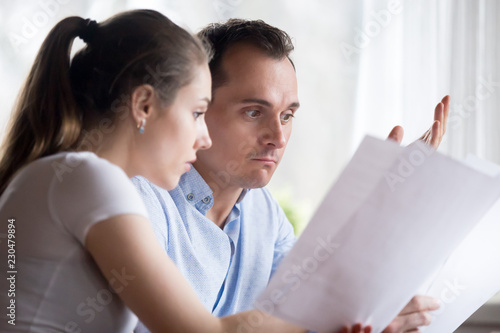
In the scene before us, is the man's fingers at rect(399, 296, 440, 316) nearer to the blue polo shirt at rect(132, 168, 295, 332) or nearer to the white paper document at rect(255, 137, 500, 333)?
the white paper document at rect(255, 137, 500, 333)

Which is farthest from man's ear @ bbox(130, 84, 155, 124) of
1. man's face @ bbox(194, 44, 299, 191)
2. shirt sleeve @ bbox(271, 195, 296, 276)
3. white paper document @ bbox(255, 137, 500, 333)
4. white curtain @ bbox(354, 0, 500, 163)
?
white curtain @ bbox(354, 0, 500, 163)

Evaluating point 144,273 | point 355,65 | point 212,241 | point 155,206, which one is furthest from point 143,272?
point 355,65

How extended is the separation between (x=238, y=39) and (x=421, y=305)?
739 mm

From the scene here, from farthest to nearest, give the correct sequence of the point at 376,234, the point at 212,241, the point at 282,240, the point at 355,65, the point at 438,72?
the point at 355,65, the point at 438,72, the point at 282,240, the point at 212,241, the point at 376,234

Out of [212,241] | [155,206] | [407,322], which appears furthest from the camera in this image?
[212,241]

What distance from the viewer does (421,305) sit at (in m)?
0.98

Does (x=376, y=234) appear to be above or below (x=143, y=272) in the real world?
above

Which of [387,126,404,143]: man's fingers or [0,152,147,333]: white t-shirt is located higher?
[387,126,404,143]: man's fingers

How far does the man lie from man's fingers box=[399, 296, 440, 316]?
36 cm

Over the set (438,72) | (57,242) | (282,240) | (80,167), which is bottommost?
(282,240)

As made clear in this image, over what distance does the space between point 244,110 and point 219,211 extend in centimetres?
25

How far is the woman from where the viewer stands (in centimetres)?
76

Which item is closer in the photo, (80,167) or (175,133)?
(80,167)

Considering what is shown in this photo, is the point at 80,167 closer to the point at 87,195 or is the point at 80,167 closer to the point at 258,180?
the point at 87,195
